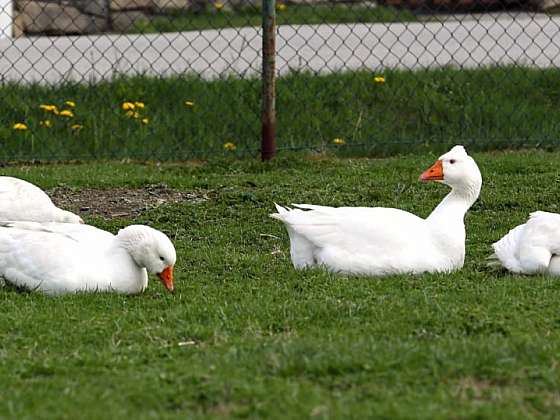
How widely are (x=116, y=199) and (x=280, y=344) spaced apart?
4.01 meters

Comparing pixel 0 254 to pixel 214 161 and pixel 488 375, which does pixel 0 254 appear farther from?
pixel 214 161

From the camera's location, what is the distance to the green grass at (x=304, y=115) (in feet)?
33.1

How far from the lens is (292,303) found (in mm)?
5430

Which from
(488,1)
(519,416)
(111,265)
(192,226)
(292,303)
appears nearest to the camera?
(519,416)

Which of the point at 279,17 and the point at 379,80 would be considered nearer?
the point at 379,80

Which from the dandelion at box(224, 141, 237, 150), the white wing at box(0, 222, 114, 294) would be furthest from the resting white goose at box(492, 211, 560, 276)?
the dandelion at box(224, 141, 237, 150)

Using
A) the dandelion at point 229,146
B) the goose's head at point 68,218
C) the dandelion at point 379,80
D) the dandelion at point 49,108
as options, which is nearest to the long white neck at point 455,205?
the goose's head at point 68,218

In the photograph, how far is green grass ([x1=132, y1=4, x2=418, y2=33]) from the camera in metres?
15.0

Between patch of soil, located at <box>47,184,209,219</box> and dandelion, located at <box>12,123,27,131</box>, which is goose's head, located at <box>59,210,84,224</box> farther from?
dandelion, located at <box>12,123,27,131</box>

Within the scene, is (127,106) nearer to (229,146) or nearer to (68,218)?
(229,146)

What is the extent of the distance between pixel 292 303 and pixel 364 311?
1.18 ft

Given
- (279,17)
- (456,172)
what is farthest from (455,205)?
(279,17)

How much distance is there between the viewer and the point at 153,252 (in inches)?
234

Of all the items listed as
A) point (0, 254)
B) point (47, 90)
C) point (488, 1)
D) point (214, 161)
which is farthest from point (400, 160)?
point (488, 1)
